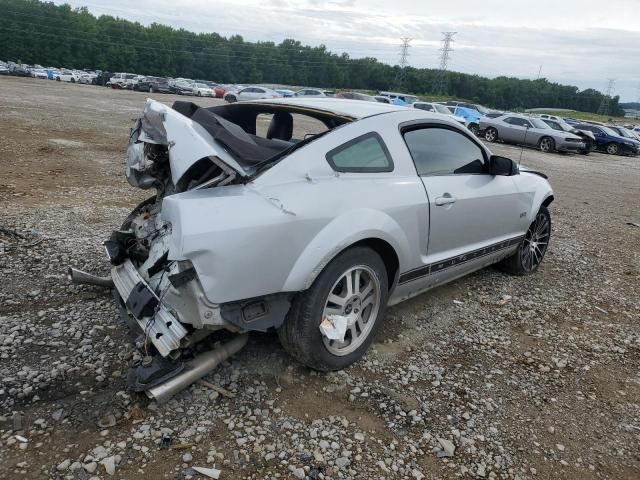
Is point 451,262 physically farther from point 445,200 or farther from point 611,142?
point 611,142

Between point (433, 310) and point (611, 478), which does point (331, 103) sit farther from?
point (611, 478)

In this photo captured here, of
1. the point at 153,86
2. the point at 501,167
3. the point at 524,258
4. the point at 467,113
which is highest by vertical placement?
the point at 501,167

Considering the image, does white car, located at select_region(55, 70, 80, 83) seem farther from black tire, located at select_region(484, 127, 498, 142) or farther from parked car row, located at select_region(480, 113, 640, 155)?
black tire, located at select_region(484, 127, 498, 142)

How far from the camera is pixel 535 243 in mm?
5305

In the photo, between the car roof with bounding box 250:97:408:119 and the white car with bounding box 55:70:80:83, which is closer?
the car roof with bounding box 250:97:408:119

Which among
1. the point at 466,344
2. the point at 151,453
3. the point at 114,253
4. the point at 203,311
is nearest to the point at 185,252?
the point at 203,311

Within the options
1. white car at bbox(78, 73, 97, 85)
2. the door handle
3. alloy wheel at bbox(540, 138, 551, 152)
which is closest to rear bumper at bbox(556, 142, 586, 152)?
alloy wheel at bbox(540, 138, 551, 152)

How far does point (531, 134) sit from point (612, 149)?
21.1ft

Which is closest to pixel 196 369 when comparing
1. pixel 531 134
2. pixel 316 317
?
pixel 316 317

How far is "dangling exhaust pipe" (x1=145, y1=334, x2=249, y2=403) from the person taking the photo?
2684 millimetres

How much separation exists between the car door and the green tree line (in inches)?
3537

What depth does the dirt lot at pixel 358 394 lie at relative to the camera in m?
2.48

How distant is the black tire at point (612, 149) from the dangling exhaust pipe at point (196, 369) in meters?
26.9

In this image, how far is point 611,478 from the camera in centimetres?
257
